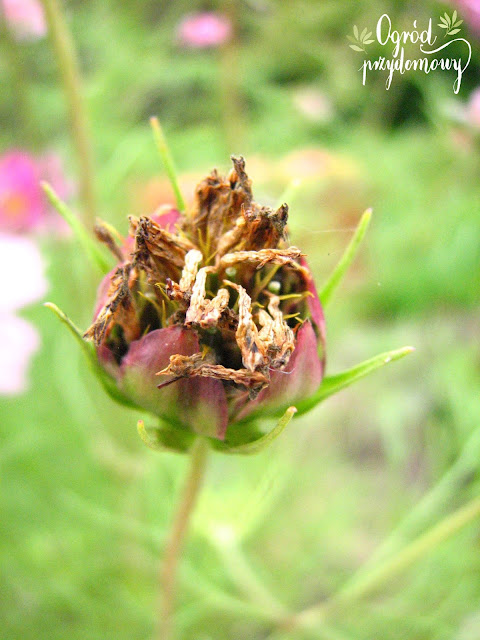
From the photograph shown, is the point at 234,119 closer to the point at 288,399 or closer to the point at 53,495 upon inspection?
the point at 53,495

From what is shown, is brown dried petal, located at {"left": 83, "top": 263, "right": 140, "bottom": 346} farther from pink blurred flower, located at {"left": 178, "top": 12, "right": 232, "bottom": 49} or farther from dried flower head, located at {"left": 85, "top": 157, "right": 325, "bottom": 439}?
pink blurred flower, located at {"left": 178, "top": 12, "right": 232, "bottom": 49}

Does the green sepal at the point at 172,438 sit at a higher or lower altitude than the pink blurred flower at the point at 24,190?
lower

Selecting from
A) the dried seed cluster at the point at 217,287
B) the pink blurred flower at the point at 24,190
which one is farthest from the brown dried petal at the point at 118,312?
the pink blurred flower at the point at 24,190

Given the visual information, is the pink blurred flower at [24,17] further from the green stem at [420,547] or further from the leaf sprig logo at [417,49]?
Answer: the green stem at [420,547]

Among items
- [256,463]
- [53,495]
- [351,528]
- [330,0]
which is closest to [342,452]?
[351,528]

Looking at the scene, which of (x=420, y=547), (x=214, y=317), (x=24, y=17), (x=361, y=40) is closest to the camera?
(x=214, y=317)

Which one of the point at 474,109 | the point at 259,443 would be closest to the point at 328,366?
the point at 474,109

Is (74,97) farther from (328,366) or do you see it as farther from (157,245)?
(328,366)
